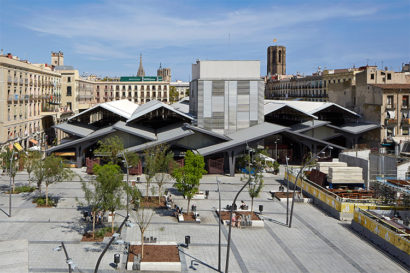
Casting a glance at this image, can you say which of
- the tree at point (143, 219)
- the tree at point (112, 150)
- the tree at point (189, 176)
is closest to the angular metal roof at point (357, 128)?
the tree at point (112, 150)

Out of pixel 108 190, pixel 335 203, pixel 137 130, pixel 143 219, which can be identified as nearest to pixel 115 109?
pixel 137 130

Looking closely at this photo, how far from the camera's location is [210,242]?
2942 centimetres

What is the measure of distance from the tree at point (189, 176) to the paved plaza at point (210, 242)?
2.25 m

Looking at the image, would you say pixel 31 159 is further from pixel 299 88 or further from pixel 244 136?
pixel 299 88

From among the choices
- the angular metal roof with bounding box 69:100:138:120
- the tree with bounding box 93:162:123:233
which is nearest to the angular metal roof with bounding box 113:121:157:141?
the angular metal roof with bounding box 69:100:138:120

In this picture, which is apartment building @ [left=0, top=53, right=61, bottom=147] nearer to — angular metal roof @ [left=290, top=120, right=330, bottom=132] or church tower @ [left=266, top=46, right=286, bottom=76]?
angular metal roof @ [left=290, top=120, right=330, bottom=132]

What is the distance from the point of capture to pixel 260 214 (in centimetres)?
3688

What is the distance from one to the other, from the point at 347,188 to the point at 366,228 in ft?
35.6

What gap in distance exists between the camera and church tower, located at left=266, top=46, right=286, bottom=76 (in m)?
192

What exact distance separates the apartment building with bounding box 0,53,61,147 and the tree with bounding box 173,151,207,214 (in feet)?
97.0

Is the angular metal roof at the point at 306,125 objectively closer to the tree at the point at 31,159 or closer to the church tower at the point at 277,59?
the tree at the point at 31,159

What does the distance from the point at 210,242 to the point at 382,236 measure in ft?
36.0

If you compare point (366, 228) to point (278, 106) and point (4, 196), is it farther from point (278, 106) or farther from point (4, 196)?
point (278, 106)

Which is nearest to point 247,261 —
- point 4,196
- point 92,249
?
point 92,249
